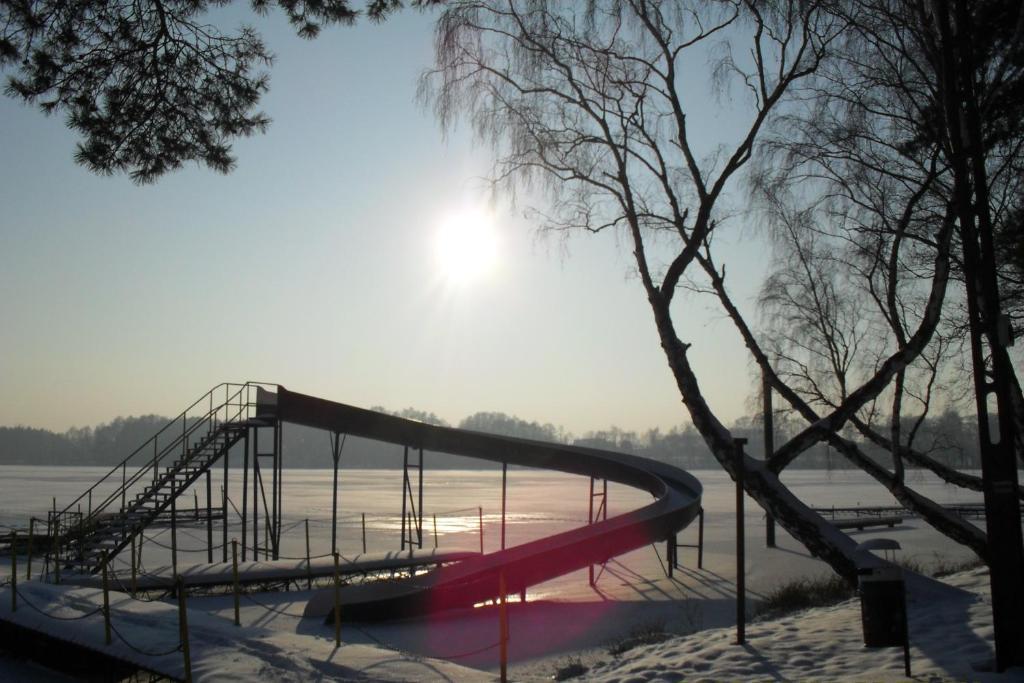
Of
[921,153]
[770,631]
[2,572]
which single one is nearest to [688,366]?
[770,631]

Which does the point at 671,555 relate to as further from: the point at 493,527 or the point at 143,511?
the point at 493,527

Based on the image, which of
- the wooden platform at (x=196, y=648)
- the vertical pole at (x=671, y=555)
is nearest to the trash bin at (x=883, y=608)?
the wooden platform at (x=196, y=648)

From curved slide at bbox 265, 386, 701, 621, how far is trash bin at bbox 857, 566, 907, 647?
153 inches

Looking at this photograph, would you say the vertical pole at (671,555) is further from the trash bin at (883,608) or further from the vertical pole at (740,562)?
the trash bin at (883,608)

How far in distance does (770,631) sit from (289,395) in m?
15.4

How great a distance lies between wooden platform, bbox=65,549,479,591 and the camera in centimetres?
1814

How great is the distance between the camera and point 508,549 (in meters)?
17.6

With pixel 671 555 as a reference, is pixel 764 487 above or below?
above

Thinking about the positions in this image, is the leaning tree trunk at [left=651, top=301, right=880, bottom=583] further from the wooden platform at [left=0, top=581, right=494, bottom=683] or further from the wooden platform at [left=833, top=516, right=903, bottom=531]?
the wooden platform at [left=833, top=516, right=903, bottom=531]

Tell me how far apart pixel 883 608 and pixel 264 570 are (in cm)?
1469

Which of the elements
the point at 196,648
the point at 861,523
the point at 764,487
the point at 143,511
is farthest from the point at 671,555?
the point at 196,648

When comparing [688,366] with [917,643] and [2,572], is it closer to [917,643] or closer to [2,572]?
[917,643]

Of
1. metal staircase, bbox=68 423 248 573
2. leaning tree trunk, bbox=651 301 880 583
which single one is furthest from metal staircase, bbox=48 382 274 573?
leaning tree trunk, bbox=651 301 880 583

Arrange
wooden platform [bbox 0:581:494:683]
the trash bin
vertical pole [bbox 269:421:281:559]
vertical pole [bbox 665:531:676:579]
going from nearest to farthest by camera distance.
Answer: the trash bin < wooden platform [bbox 0:581:494:683] < vertical pole [bbox 269:421:281:559] < vertical pole [bbox 665:531:676:579]
